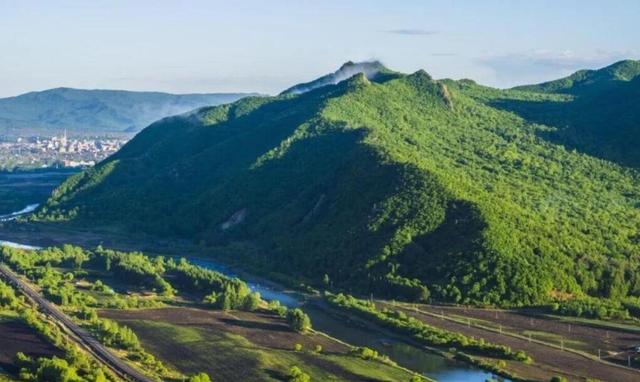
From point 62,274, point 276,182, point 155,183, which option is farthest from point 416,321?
point 155,183

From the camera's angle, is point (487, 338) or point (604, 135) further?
point (604, 135)

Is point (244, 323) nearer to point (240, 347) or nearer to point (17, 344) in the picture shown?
point (240, 347)

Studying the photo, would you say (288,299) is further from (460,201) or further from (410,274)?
(460,201)

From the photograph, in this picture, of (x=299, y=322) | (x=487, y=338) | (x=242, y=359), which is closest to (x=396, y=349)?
(x=487, y=338)

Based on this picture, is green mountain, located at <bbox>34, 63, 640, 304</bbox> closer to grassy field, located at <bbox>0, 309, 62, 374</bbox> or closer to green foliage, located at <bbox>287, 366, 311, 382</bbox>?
green foliage, located at <bbox>287, 366, 311, 382</bbox>

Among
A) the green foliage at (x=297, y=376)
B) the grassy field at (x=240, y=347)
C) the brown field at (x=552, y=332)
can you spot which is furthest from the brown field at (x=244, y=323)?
the brown field at (x=552, y=332)

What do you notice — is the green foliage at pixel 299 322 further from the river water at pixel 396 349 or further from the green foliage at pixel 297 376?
the green foliage at pixel 297 376
